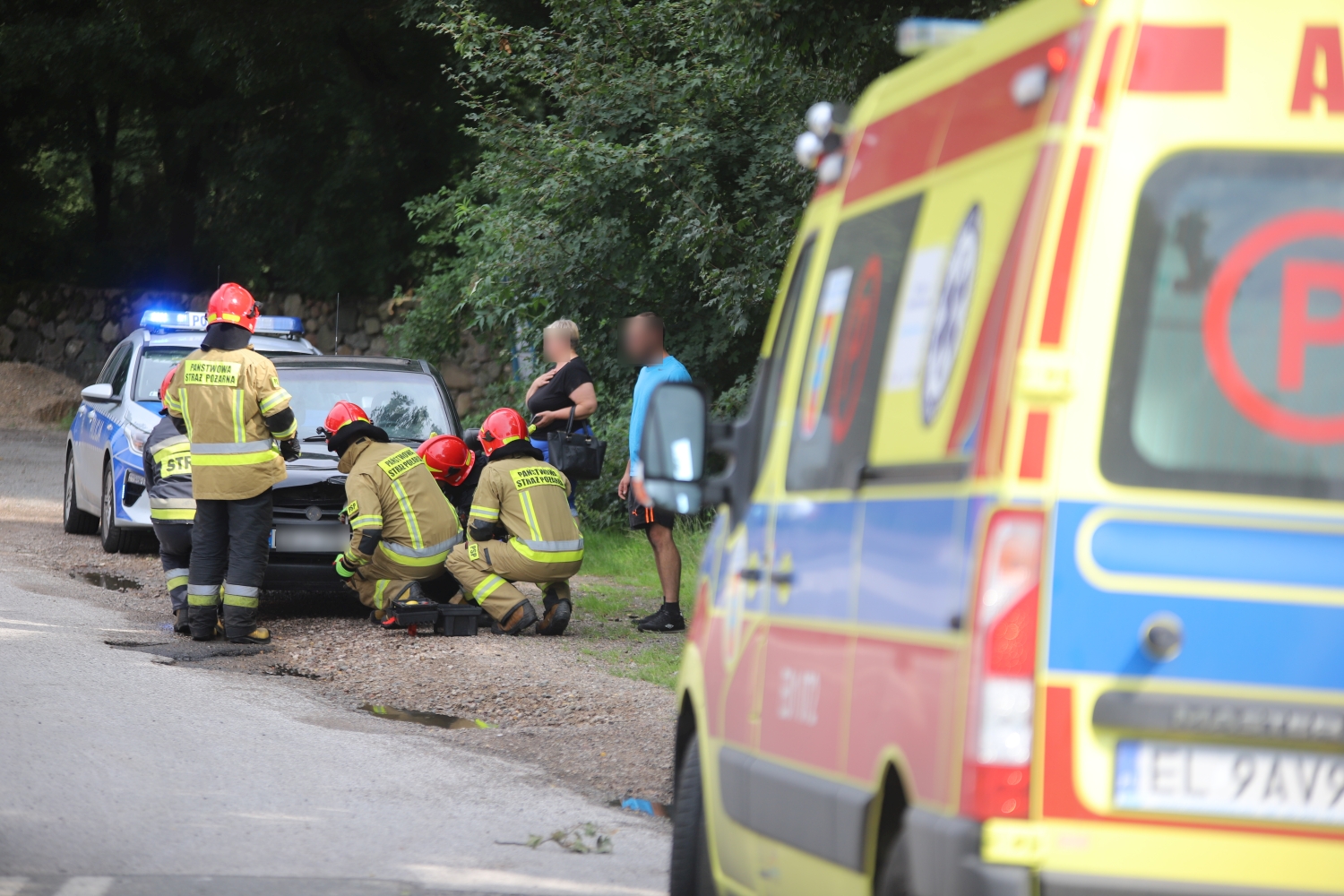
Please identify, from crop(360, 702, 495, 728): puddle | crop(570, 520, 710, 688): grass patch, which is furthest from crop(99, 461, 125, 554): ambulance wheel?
crop(360, 702, 495, 728): puddle

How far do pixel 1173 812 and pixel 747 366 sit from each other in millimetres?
12128

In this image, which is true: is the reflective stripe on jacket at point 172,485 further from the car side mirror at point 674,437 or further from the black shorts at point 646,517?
the car side mirror at point 674,437

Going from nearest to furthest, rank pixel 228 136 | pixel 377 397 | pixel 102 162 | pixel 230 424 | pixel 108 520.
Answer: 1. pixel 230 424
2. pixel 377 397
3. pixel 108 520
4. pixel 228 136
5. pixel 102 162

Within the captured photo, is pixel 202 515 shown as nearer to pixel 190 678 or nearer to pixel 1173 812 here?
pixel 190 678

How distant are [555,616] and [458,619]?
57 cm

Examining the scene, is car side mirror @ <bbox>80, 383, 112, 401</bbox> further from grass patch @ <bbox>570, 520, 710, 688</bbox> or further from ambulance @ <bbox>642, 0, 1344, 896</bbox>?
ambulance @ <bbox>642, 0, 1344, 896</bbox>

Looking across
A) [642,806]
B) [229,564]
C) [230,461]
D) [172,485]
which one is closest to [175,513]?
[172,485]

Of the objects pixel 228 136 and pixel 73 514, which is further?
pixel 228 136

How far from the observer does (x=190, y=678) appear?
8242mm

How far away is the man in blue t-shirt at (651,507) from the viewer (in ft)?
32.9

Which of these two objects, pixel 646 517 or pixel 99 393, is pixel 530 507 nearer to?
pixel 646 517

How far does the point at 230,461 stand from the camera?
923 cm

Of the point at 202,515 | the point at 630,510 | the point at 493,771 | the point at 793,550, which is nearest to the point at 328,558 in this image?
the point at 202,515

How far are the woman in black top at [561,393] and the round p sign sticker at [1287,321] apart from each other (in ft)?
26.8
